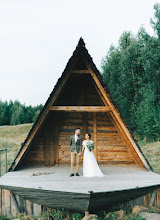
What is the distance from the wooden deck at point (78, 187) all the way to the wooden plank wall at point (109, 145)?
1.62m

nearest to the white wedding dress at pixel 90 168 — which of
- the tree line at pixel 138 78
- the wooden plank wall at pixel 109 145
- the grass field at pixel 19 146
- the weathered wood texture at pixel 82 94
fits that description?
the wooden plank wall at pixel 109 145

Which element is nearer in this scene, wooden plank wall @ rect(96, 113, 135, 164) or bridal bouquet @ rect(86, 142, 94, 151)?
bridal bouquet @ rect(86, 142, 94, 151)

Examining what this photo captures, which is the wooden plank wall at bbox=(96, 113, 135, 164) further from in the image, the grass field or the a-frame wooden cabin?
the grass field

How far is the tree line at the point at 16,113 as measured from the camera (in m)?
42.7

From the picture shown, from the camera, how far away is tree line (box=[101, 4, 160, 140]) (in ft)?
69.1

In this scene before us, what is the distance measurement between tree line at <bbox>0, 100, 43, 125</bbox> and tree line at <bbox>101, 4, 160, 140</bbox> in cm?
2014

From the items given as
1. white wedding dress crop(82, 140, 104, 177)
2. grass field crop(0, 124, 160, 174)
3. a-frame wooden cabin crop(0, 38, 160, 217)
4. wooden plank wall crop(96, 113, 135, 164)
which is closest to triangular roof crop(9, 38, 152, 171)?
a-frame wooden cabin crop(0, 38, 160, 217)

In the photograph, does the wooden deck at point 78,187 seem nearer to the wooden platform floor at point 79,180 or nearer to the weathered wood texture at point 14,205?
the wooden platform floor at point 79,180

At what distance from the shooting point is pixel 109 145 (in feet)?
28.8

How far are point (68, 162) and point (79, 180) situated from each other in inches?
93.5

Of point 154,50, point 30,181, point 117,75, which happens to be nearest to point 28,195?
point 30,181

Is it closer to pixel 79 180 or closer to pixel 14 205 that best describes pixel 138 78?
pixel 79 180

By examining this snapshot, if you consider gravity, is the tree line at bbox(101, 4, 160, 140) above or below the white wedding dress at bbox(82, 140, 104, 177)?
above

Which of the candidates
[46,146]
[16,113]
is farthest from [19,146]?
[16,113]
